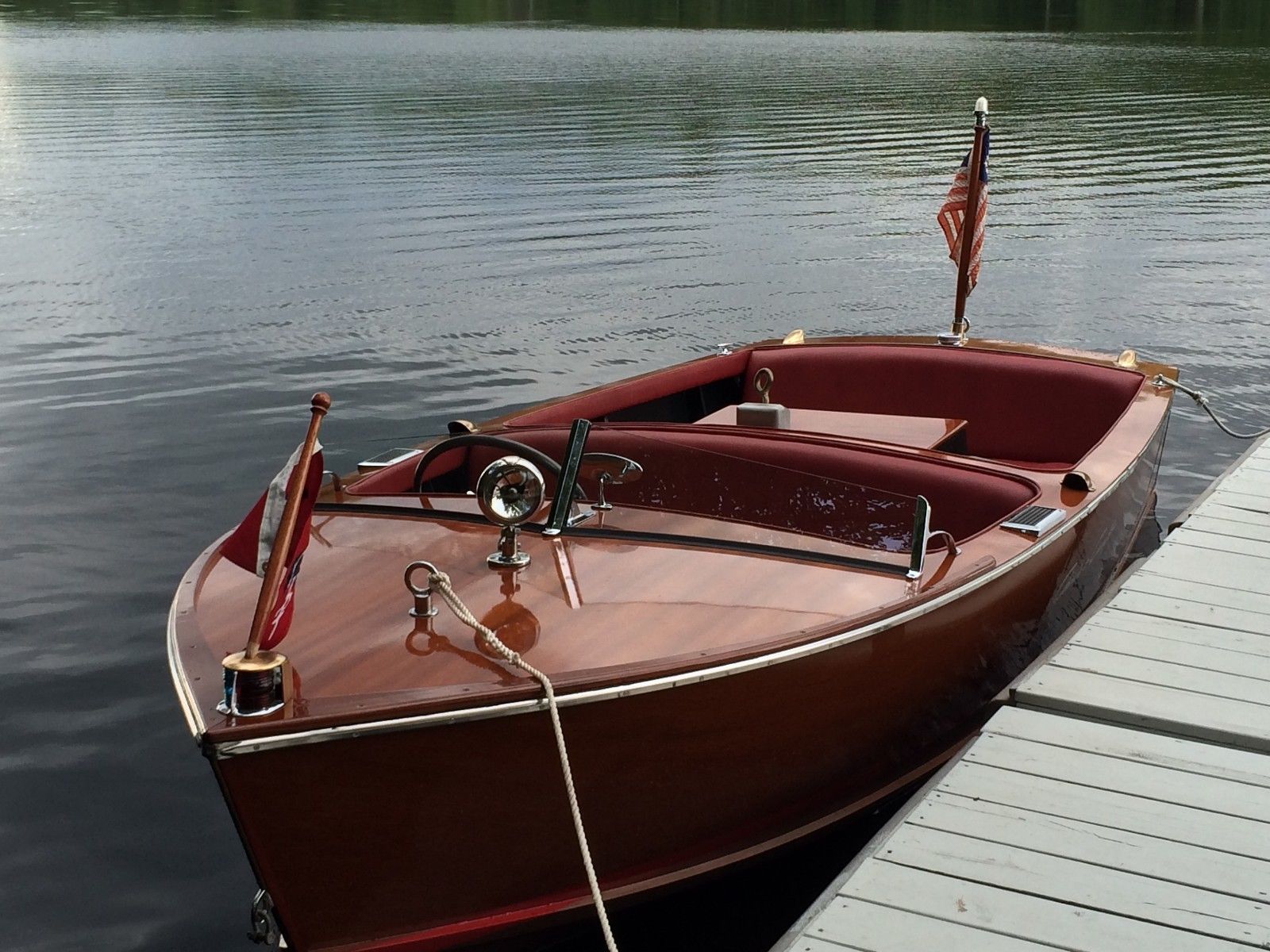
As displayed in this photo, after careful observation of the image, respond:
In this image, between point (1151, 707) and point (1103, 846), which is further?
point (1151, 707)

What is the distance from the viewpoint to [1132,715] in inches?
195

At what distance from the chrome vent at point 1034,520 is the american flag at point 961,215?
346 centimetres

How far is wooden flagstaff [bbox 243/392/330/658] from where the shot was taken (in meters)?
3.68

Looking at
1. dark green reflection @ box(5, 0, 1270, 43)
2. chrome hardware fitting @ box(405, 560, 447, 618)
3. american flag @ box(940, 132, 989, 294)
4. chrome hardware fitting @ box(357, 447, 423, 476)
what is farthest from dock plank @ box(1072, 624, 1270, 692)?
dark green reflection @ box(5, 0, 1270, 43)

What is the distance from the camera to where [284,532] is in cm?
372

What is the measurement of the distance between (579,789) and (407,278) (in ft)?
40.0

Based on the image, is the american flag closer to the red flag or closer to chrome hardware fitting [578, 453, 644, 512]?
chrome hardware fitting [578, 453, 644, 512]

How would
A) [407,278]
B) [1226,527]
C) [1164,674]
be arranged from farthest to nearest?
[407,278]
[1226,527]
[1164,674]

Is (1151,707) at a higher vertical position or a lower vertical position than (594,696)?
lower

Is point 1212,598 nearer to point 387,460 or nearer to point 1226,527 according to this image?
point 1226,527

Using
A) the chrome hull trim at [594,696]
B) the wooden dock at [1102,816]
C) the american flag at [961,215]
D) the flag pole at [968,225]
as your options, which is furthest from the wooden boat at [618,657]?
the american flag at [961,215]

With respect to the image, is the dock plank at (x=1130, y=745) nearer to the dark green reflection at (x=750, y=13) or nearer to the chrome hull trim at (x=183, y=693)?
the chrome hull trim at (x=183, y=693)

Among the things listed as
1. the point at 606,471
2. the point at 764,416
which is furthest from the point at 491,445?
the point at 764,416

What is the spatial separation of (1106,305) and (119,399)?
10308 millimetres
